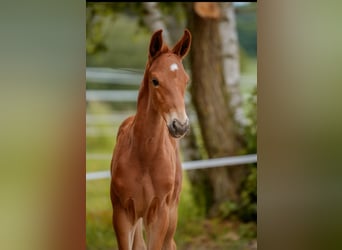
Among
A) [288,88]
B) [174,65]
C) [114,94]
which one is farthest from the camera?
[114,94]

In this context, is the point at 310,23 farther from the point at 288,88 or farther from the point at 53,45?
the point at 53,45

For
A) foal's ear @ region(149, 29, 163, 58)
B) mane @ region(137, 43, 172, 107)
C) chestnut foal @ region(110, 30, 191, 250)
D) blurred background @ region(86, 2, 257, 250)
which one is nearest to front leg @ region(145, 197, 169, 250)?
chestnut foal @ region(110, 30, 191, 250)

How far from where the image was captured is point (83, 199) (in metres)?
2.02

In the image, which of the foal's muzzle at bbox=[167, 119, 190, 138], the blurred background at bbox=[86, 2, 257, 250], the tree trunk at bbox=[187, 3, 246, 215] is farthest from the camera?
the tree trunk at bbox=[187, 3, 246, 215]

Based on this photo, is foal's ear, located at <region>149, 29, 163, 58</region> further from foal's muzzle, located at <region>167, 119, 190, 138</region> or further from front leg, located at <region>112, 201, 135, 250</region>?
front leg, located at <region>112, 201, 135, 250</region>

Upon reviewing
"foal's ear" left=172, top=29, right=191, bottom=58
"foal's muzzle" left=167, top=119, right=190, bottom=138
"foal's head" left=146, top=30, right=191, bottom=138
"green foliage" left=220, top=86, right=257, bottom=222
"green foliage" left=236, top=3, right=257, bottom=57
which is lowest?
"green foliage" left=220, top=86, right=257, bottom=222

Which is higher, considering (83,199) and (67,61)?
(67,61)

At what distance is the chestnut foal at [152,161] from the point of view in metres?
1.96

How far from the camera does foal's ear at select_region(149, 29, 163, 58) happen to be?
196cm

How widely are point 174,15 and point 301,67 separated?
1330 mm

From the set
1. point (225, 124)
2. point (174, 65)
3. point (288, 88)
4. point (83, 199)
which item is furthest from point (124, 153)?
point (225, 124)

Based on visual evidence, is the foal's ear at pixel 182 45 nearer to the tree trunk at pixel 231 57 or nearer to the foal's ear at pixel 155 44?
the foal's ear at pixel 155 44

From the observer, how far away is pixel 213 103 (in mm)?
3359

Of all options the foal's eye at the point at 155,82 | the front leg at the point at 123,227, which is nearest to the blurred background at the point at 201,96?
the front leg at the point at 123,227
